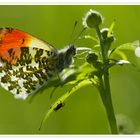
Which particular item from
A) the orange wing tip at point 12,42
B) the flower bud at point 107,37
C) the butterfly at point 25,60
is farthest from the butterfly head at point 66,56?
the flower bud at point 107,37

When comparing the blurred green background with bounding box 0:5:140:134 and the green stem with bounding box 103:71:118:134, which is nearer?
the green stem with bounding box 103:71:118:134

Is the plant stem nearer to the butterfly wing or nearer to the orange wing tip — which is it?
the butterfly wing

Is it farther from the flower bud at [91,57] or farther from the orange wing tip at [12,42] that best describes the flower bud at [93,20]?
the orange wing tip at [12,42]

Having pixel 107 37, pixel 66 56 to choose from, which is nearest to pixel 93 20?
pixel 107 37

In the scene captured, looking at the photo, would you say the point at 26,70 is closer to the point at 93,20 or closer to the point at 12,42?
the point at 12,42

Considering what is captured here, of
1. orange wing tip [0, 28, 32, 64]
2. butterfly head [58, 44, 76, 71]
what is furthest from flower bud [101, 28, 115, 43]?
orange wing tip [0, 28, 32, 64]

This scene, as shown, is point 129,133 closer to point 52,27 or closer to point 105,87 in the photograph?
point 105,87
